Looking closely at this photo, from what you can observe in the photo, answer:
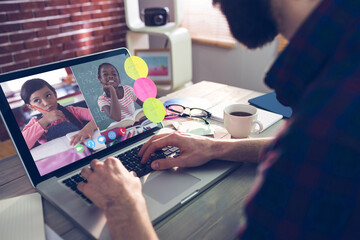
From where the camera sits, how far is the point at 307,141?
314mm

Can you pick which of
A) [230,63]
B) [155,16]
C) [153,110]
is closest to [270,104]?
[153,110]

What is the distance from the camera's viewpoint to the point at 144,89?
94cm

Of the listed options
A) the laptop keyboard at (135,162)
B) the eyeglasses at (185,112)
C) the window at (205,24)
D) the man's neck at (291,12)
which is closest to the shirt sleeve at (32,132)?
the laptop keyboard at (135,162)

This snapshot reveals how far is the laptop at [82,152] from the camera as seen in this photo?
0.64 meters

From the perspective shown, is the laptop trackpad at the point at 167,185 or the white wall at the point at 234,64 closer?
the laptop trackpad at the point at 167,185

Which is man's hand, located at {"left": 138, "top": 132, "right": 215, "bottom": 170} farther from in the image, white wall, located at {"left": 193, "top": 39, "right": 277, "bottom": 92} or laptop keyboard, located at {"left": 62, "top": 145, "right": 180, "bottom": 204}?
white wall, located at {"left": 193, "top": 39, "right": 277, "bottom": 92}

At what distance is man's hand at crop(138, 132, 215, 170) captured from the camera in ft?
2.46

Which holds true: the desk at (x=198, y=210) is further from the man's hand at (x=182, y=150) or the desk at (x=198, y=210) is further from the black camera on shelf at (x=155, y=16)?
the black camera on shelf at (x=155, y=16)

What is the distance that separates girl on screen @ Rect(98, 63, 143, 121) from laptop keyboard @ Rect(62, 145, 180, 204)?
12 cm

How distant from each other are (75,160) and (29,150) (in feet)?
0.38

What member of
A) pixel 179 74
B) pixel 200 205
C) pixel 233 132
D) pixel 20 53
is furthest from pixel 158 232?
pixel 20 53

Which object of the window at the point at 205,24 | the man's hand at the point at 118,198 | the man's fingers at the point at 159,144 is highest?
the man's hand at the point at 118,198

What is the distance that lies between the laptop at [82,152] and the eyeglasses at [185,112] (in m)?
0.25

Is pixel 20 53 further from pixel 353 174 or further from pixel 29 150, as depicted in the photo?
pixel 353 174
